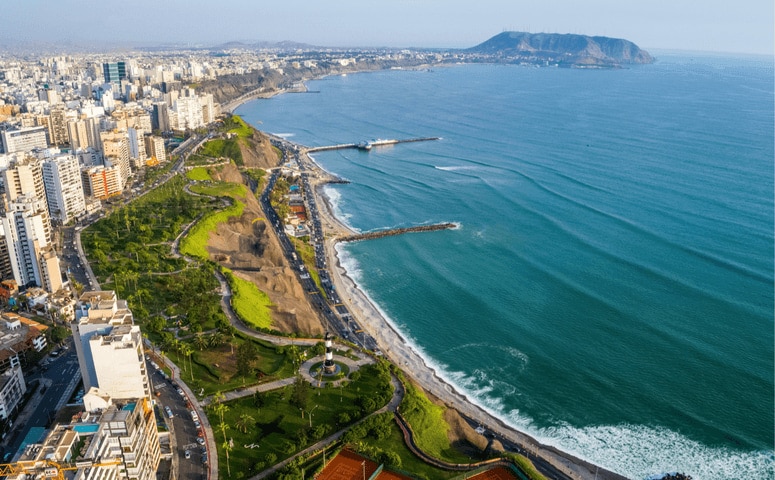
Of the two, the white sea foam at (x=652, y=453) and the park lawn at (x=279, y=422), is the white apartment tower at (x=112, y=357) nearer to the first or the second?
the park lawn at (x=279, y=422)

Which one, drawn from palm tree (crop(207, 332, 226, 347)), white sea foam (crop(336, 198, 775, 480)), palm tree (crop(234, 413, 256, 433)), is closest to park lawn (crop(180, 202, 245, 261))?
palm tree (crop(207, 332, 226, 347))

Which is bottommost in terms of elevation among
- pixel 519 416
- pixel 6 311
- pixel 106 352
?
pixel 519 416

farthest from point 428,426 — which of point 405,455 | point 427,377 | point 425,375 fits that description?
point 425,375

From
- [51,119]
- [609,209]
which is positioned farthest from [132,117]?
[609,209]

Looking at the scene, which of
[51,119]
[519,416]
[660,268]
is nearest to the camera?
[519,416]

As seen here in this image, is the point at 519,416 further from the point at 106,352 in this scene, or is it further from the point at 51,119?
the point at 51,119

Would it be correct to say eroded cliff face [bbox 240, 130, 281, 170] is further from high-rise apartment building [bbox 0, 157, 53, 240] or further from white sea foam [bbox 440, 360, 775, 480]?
white sea foam [bbox 440, 360, 775, 480]

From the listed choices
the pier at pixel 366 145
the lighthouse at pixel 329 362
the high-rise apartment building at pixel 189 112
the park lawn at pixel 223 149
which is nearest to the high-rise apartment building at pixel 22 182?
the park lawn at pixel 223 149
